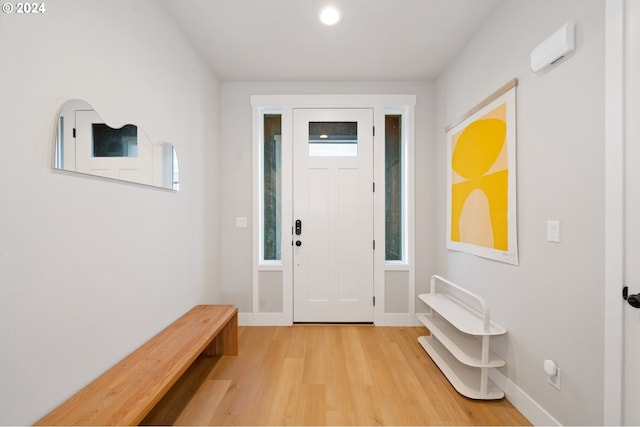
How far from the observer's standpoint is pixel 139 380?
4.32 feet

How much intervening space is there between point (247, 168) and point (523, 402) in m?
2.99

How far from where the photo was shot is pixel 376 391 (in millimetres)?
1823

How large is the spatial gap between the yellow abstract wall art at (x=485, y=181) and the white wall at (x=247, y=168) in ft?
1.41

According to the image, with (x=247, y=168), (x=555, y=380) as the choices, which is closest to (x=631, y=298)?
(x=555, y=380)

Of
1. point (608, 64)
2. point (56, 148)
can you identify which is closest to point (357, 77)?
point (608, 64)

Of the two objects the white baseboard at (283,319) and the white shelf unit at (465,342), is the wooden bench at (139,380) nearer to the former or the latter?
the white baseboard at (283,319)

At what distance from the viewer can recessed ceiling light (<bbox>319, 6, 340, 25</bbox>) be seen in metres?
1.90

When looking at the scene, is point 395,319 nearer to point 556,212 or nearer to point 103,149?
point 556,212

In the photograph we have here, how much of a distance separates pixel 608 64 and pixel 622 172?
473mm

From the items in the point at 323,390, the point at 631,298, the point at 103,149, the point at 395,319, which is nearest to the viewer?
the point at 631,298

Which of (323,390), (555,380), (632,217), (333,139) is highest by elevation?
(333,139)

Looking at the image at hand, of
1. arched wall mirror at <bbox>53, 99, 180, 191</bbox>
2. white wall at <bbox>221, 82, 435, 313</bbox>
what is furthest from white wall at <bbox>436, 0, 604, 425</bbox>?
arched wall mirror at <bbox>53, 99, 180, 191</bbox>

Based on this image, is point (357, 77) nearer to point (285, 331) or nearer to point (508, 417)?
point (285, 331)

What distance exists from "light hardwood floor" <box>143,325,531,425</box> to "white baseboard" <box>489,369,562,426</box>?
0.14 ft
